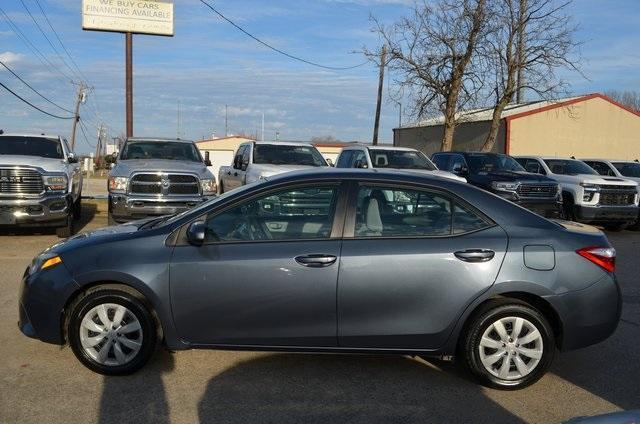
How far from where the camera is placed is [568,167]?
16422 millimetres

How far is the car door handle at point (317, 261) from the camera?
437 cm

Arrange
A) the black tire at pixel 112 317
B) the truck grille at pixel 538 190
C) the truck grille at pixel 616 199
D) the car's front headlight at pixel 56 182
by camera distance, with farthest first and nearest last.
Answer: the truck grille at pixel 616 199 → the truck grille at pixel 538 190 → the car's front headlight at pixel 56 182 → the black tire at pixel 112 317

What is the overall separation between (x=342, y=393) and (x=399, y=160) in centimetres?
972

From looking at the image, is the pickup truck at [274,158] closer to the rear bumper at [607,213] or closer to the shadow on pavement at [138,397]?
the rear bumper at [607,213]

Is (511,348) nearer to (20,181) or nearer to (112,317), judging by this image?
(112,317)

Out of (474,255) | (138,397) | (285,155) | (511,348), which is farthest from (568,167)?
(138,397)

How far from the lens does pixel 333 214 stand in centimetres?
454

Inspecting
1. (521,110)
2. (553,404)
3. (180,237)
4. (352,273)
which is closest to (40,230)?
(180,237)

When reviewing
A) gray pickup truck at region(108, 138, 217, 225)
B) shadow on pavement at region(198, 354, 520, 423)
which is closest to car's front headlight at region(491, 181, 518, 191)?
gray pickup truck at region(108, 138, 217, 225)

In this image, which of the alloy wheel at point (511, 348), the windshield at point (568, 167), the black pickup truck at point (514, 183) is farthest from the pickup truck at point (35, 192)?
the windshield at point (568, 167)

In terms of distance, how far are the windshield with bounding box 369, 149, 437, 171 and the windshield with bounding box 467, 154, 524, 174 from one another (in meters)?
1.79

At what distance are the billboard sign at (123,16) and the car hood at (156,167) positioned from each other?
11.8 m

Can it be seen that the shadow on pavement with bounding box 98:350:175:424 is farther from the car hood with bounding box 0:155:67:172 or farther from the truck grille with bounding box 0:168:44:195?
the car hood with bounding box 0:155:67:172

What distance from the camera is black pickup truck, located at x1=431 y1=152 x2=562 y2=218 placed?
13.9 metres
